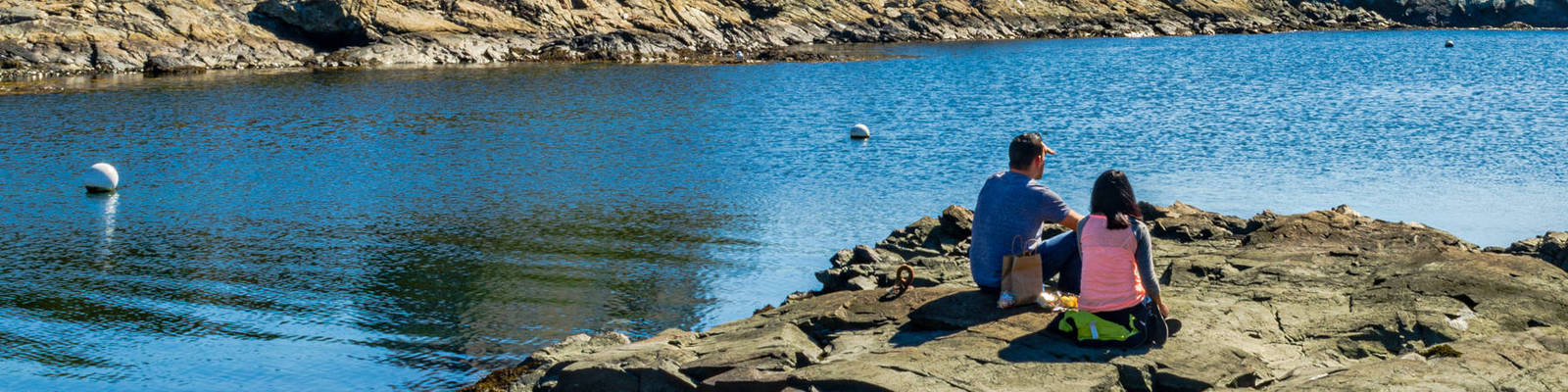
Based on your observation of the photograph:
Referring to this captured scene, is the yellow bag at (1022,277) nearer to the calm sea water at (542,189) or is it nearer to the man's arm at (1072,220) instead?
the man's arm at (1072,220)

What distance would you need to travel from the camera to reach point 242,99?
4219 centimetres

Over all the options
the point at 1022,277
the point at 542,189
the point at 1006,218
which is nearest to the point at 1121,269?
the point at 1022,277

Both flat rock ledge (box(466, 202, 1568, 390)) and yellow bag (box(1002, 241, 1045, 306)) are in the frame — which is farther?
Answer: yellow bag (box(1002, 241, 1045, 306))

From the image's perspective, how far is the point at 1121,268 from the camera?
8.69 m

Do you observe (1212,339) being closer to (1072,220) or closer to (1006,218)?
(1072,220)

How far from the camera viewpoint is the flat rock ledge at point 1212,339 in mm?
8094

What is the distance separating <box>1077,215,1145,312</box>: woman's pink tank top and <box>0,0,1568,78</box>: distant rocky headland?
2134 inches

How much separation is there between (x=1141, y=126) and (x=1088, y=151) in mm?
5716

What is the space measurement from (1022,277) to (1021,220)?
48 centimetres

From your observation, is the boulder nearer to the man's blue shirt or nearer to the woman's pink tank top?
the man's blue shirt

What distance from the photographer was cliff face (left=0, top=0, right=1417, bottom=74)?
56.8m

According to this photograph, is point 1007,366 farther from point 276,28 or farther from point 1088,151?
point 276,28

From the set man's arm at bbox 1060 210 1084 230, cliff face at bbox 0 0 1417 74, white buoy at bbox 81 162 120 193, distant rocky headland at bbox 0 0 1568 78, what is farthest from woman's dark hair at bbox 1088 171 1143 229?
cliff face at bbox 0 0 1417 74

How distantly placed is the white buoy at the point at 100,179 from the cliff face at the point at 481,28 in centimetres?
3596
